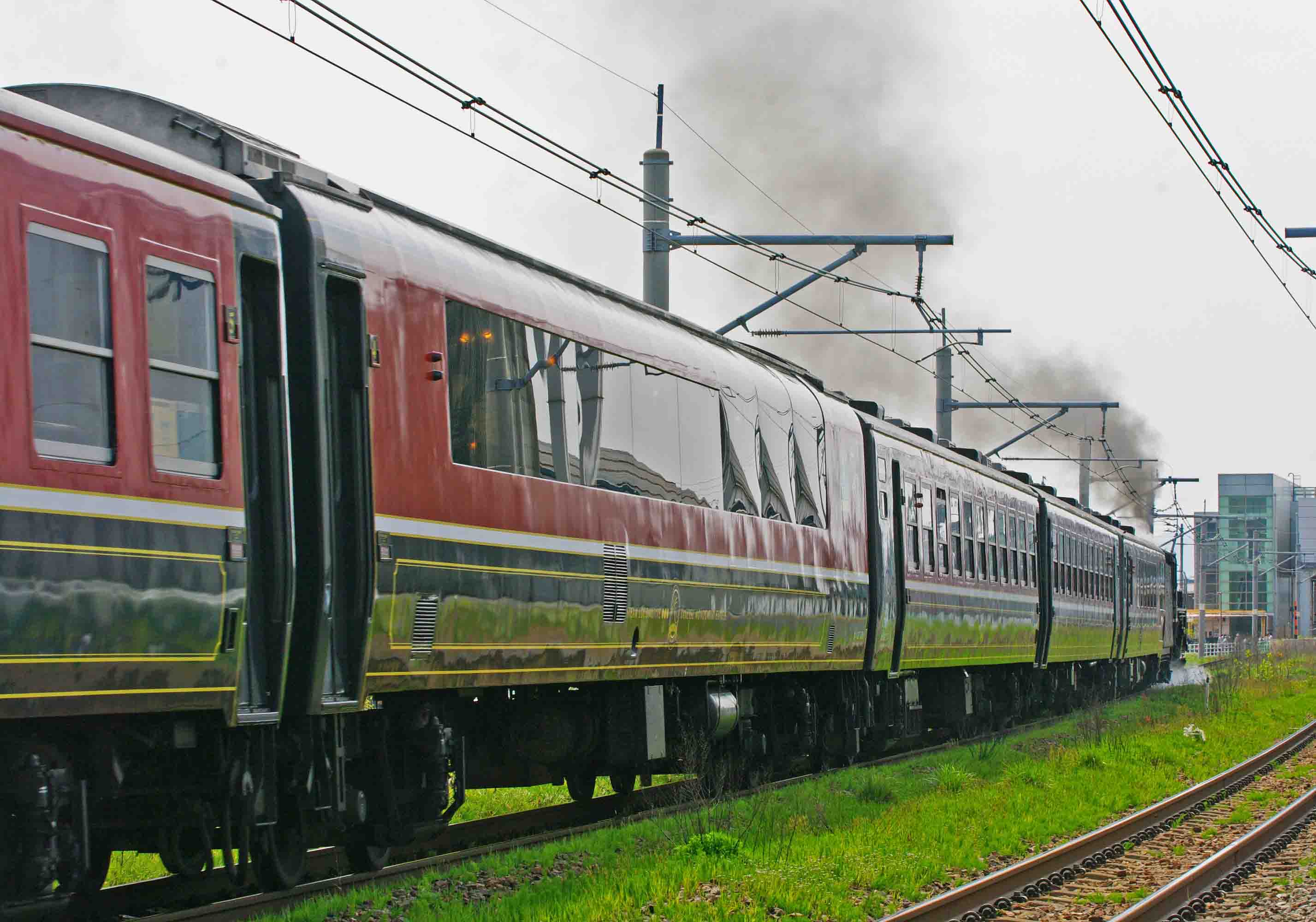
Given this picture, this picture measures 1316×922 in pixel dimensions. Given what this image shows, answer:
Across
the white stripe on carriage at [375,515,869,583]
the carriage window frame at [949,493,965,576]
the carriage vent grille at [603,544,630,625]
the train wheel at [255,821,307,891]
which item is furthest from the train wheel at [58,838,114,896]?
the carriage window frame at [949,493,965,576]

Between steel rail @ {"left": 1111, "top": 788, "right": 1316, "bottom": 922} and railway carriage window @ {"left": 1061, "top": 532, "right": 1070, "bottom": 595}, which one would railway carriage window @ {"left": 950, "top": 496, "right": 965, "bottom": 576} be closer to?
steel rail @ {"left": 1111, "top": 788, "right": 1316, "bottom": 922}

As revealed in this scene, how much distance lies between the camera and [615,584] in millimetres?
11227

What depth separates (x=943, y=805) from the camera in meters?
13.6

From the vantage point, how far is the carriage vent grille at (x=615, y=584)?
36.4 feet

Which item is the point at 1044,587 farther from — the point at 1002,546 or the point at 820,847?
the point at 820,847

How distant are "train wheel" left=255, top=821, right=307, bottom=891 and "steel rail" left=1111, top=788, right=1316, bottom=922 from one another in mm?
4300

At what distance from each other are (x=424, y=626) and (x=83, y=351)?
275cm

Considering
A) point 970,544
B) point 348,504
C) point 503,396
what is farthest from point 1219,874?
point 970,544

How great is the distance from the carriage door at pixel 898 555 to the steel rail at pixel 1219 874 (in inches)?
192

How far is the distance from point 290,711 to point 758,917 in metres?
2.58

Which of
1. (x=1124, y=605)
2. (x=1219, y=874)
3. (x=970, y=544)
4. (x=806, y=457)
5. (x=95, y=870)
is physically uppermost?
(x=806, y=457)

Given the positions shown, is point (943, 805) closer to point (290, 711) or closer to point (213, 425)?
point (290, 711)

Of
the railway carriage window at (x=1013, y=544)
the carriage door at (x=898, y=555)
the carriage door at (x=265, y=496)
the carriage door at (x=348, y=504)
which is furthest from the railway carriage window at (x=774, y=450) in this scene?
the railway carriage window at (x=1013, y=544)

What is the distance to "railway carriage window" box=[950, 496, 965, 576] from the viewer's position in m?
20.9
